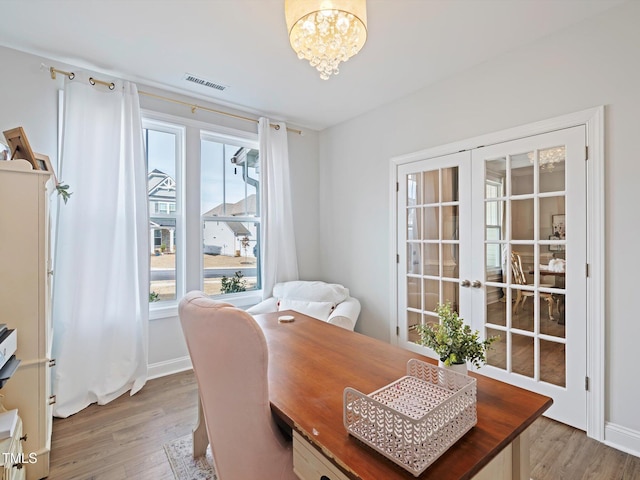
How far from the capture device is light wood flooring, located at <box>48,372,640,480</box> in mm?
1771

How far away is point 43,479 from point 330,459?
6.42 feet

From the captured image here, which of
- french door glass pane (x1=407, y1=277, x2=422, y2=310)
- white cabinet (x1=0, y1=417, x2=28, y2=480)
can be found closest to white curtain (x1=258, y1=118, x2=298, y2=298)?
french door glass pane (x1=407, y1=277, x2=422, y2=310)

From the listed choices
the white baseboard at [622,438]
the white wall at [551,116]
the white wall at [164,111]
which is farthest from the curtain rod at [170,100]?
the white baseboard at [622,438]

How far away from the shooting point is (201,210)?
3332mm

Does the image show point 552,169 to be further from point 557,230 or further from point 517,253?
point 517,253

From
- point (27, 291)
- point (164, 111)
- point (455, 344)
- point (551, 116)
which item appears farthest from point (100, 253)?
point (551, 116)

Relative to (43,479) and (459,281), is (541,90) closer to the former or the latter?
(459,281)

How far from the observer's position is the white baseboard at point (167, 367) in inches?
116

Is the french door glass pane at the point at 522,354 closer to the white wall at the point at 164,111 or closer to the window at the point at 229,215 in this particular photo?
the white wall at the point at 164,111

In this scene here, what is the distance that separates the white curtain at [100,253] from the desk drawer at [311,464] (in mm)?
2370

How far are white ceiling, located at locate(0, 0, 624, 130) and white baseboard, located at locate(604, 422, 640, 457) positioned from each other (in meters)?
2.62

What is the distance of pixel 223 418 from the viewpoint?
1072mm

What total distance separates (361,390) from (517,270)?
198 centimetres

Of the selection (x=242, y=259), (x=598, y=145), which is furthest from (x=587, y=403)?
(x=242, y=259)
